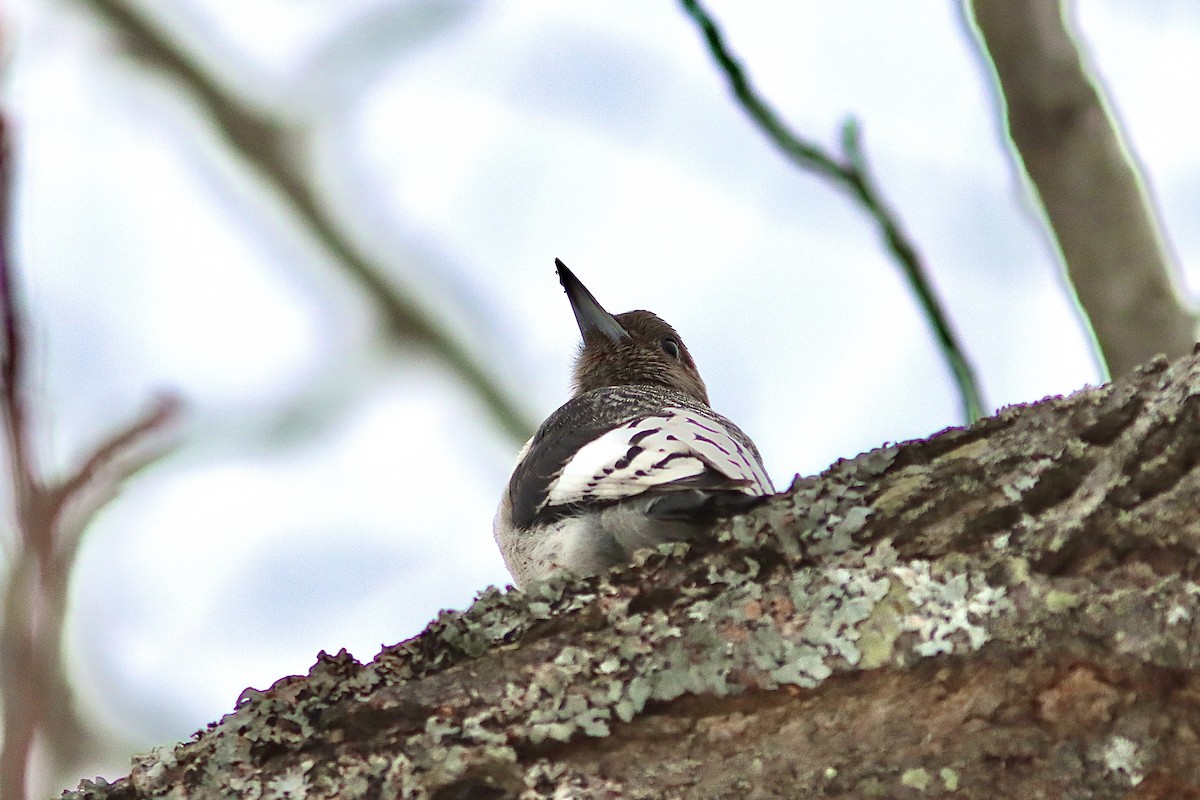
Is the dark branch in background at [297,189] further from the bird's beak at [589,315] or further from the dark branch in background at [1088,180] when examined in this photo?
the dark branch in background at [1088,180]

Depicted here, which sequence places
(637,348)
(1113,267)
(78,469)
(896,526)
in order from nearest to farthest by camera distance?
1. (78,469)
2. (896,526)
3. (1113,267)
4. (637,348)

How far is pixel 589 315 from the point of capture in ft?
16.6

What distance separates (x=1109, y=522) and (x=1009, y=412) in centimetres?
30

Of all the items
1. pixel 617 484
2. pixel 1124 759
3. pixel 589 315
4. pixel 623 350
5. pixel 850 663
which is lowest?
pixel 1124 759

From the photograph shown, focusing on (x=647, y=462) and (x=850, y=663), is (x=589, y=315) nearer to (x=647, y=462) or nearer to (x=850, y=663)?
(x=647, y=462)

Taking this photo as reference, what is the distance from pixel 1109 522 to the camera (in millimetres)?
1793

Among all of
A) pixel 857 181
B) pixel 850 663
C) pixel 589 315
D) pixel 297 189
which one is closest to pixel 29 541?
pixel 850 663

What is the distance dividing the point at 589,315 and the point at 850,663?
3360 mm

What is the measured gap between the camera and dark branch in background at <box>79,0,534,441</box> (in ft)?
20.0

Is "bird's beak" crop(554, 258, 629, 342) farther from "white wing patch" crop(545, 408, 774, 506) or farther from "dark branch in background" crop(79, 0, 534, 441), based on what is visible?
"white wing patch" crop(545, 408, 774, 506)

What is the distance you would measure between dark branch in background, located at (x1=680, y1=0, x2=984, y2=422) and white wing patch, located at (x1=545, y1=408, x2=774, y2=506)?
0.62 metres

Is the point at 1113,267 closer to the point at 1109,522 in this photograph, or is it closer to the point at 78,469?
the point at 1109,522

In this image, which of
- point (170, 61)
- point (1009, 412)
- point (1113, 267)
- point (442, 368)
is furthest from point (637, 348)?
point (1009, 412)

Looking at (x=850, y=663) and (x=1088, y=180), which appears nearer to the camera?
(x=850, y=663)
